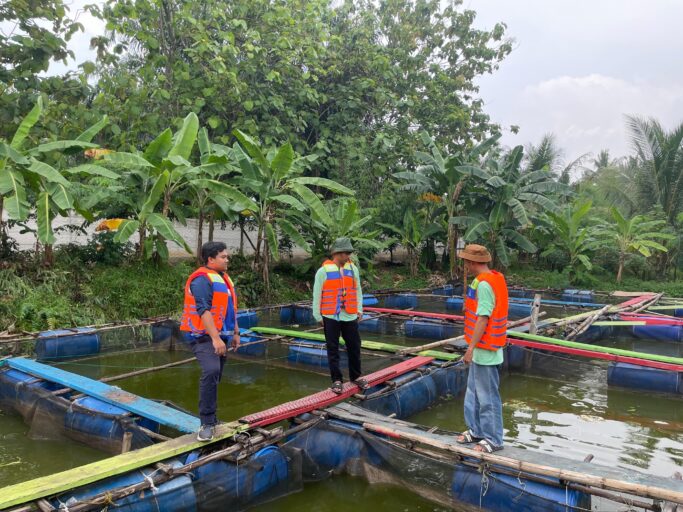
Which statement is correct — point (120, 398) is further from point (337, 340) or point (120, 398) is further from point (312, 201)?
point (312, 201)

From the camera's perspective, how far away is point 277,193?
34.4 feet

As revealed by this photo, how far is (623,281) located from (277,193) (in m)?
11.5

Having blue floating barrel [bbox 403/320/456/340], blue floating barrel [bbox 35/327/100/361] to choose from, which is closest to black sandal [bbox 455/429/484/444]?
blue floating barrel [bbox 403/320/456/340]

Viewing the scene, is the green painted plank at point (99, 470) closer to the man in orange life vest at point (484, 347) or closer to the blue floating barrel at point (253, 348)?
the man in orange life vest at point (484, 347)

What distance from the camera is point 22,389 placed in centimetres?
514

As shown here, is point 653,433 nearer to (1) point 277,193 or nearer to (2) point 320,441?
(2) point 320,441

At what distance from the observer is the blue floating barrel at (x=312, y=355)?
6.79m

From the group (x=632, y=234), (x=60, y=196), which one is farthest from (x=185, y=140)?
(x=632, y=234)

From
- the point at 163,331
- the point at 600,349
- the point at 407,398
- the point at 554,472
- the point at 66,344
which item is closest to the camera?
the point at 554,472

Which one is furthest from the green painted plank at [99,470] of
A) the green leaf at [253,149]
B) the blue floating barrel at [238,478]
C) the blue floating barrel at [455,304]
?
the blue floating barrel at [455,304]

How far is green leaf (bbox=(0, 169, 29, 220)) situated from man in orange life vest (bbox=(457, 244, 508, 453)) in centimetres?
632

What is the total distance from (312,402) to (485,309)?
1857mm

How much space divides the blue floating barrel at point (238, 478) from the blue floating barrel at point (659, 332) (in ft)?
26.1

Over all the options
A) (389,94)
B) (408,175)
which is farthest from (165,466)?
(389,94)
